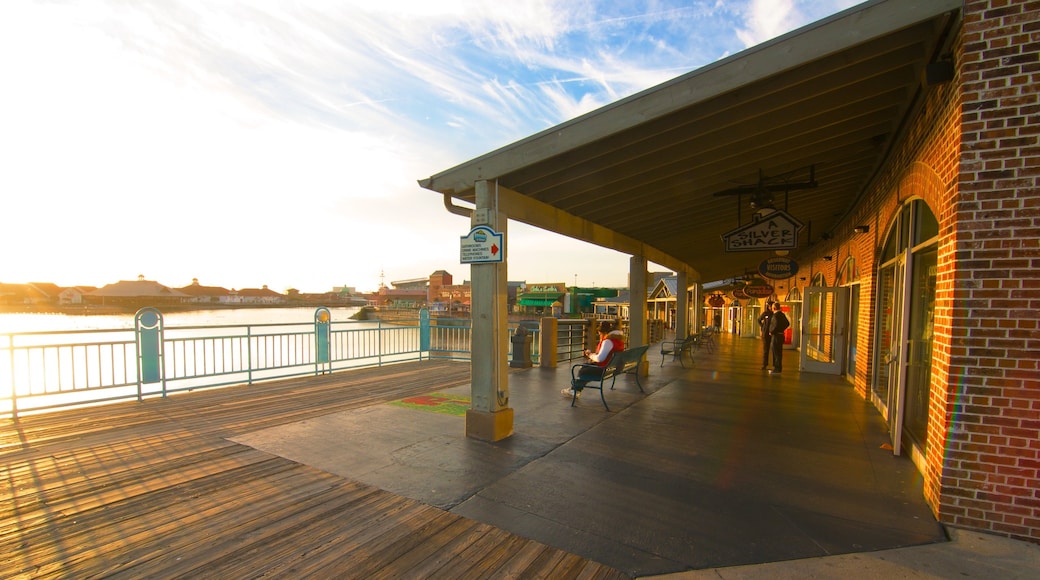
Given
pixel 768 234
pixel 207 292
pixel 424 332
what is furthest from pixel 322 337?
pixel 207 292

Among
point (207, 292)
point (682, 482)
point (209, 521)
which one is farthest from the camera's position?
point (207, 292)

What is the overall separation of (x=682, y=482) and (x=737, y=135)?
363 cm

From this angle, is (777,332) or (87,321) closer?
(777,332)

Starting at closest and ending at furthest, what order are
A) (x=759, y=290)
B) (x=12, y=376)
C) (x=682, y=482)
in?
(x=682, y=482)
(x=12, y=376)
(x=759, y=290)

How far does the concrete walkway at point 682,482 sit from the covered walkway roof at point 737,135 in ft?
9.45

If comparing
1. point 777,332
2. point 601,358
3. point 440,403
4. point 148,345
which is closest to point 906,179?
point 601,358

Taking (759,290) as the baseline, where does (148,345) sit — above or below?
below

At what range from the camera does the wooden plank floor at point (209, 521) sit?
273cm

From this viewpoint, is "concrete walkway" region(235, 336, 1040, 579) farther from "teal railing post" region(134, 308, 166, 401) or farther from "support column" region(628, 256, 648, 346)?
"teal railing post" region(134, 308, 166, 401)

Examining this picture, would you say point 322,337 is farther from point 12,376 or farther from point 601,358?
point 601,358

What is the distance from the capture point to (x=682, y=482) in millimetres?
4016

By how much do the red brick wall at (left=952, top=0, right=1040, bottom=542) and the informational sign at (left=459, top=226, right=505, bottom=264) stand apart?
384cm

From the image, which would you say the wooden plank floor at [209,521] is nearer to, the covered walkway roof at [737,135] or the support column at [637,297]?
the covered walkway roof at [737,135]

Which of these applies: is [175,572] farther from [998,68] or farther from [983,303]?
[998,68]
